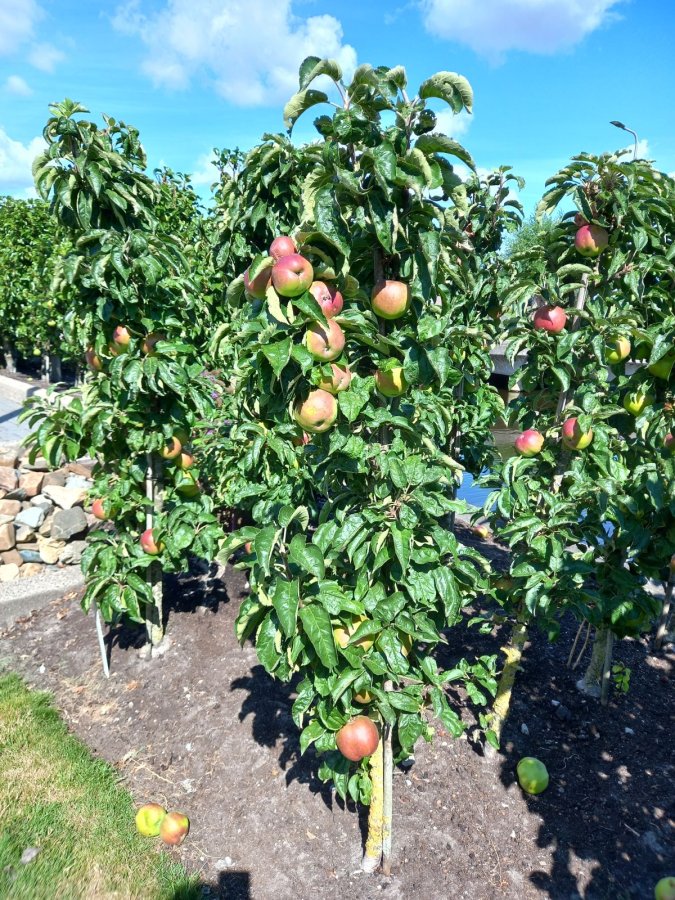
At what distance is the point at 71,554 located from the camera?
5750 mm

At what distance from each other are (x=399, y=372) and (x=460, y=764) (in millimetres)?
2421

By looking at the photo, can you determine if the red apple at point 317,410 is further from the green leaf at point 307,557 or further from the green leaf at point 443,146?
the green leaf at point 443,146

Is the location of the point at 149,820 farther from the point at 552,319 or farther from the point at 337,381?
the point at 552,319

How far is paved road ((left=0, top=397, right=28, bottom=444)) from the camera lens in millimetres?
8962

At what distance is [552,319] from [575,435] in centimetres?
58

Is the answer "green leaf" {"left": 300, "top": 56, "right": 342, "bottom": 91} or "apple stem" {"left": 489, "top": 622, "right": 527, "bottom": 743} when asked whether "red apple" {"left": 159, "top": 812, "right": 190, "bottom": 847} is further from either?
"green leaf" {"left": 300, "top": 56, "right": 342, "bottom": 91}

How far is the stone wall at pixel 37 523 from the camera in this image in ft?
18.2

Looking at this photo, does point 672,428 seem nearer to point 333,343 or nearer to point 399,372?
point 399,372

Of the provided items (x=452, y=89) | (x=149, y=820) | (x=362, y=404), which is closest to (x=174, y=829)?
(x=149, y=820)

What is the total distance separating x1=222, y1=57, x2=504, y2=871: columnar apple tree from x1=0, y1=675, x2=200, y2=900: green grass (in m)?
1.08

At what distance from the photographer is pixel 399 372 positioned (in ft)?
6.61

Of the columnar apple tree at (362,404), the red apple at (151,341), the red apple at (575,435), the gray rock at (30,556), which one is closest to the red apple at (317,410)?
the columnar apple tree at (362,404)

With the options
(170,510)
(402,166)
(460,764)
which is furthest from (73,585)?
(402,166)

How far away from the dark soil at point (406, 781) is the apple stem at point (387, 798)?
91mm
